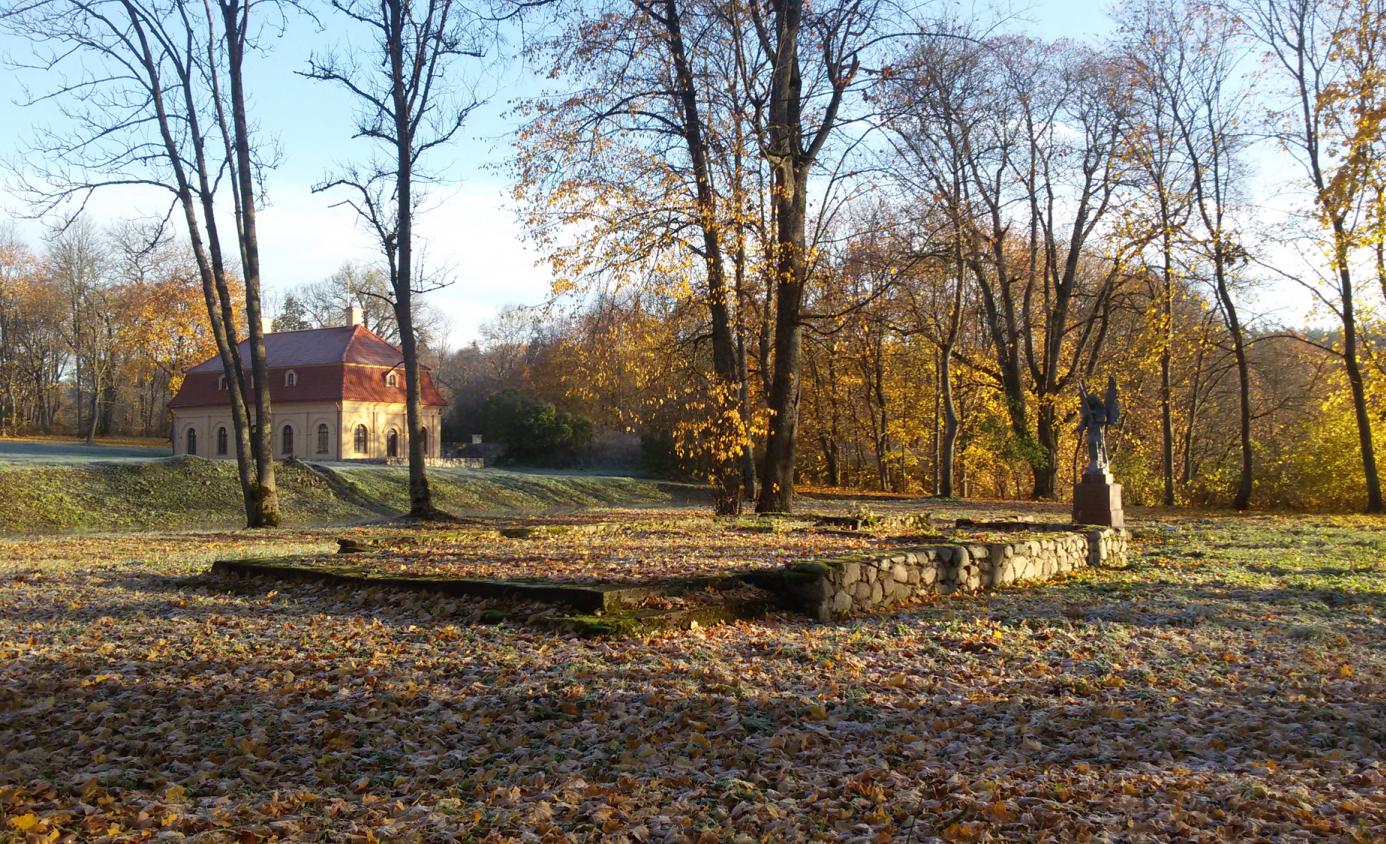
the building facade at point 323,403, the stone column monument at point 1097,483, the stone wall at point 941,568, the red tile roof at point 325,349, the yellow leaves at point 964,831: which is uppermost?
the red tile roof at point 325,349

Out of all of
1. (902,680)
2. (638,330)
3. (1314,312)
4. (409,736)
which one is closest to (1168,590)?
(902,680)

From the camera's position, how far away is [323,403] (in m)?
41.7

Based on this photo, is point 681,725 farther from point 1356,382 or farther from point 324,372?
point 324,372

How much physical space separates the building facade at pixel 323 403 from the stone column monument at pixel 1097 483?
3051cm

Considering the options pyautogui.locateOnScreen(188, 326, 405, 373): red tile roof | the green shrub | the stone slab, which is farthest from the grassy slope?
pyautogui.locateOnScreen(188, 326, 405, 373): red tile roof

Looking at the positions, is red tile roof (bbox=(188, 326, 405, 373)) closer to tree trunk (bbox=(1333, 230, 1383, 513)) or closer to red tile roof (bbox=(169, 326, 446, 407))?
red tile roof (bbox=(169, 326, 446, 407))

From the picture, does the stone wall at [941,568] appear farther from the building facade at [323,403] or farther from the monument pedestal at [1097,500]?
the building facade at [323,403]

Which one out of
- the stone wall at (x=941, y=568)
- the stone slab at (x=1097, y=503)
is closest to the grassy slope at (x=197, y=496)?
the stone slab at (x=1097, y=503)

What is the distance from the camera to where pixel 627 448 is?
134ft

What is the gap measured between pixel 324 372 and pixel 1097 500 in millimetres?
35461

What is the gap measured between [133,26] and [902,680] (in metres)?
16.7

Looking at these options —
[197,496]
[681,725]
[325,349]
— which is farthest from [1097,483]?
[325,349]

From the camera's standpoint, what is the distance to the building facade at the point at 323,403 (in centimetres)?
4169

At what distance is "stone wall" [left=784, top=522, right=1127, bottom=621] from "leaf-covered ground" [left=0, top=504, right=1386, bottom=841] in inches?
13.1
